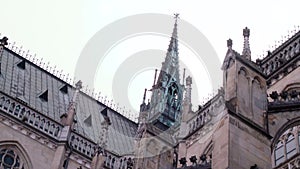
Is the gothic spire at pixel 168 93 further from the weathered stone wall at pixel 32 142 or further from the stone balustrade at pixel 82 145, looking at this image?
the weathered stone wall at pixel 32 142

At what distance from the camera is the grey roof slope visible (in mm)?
19500

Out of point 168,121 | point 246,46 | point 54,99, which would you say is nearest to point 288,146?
point 246,46

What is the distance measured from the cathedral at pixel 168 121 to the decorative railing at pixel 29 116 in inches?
1.3

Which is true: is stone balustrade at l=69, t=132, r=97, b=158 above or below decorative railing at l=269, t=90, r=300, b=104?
above

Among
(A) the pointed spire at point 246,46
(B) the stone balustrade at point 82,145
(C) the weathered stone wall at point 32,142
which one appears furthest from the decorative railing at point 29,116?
(A) the pointed spire at point 246,46

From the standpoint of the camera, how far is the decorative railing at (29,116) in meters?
16.6

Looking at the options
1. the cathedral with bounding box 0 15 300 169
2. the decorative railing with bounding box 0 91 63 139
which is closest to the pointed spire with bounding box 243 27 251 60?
the cathedral with bounding box 0 15 300 169

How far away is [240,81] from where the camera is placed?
343 inches

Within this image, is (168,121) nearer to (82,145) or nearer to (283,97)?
(82,145)

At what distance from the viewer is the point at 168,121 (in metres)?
22.3

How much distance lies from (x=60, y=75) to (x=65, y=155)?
737 centimetres

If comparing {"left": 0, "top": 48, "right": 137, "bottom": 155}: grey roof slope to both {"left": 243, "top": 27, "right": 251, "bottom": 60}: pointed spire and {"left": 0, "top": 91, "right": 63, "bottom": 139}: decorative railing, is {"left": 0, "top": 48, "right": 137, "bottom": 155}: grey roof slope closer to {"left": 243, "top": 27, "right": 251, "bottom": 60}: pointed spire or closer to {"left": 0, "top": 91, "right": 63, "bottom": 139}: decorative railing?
{"left": 0, "top": 91, "right": 63, "bottom": 139}: decorative railing

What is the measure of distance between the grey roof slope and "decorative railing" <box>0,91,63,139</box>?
1377mm

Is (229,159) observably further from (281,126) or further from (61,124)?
(61,124)
